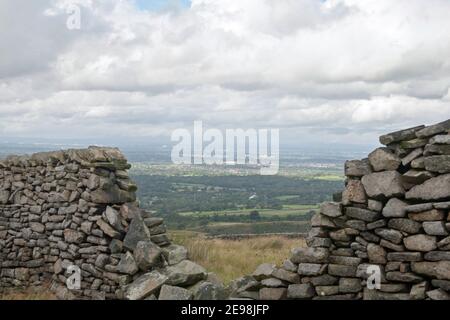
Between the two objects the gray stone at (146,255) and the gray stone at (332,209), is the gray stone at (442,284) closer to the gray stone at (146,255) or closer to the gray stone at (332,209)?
the gray stone at (332,209)

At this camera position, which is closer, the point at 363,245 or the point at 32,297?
the point at 363,245

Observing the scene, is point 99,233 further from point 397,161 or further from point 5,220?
point 397,161

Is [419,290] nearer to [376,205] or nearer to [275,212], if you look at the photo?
[376,205]

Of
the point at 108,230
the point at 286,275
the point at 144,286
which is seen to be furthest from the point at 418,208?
the point at 108,230

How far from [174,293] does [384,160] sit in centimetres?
392

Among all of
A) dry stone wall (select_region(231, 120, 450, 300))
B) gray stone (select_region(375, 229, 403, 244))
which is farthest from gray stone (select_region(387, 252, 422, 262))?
gray stone (select_region(375, 229, 403, 244))

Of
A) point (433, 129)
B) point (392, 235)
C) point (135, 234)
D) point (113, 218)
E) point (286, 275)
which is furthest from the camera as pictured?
point (113, 218)

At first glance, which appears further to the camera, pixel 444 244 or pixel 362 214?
pixel 362 214

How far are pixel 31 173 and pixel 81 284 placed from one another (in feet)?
10.6

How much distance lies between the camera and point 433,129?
652 cm

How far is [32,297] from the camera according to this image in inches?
409

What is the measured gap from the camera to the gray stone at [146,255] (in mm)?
8930

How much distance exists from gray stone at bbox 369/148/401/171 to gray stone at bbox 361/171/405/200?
0.09m

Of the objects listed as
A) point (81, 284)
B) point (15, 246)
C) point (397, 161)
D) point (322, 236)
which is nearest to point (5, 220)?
point (15, 246)
